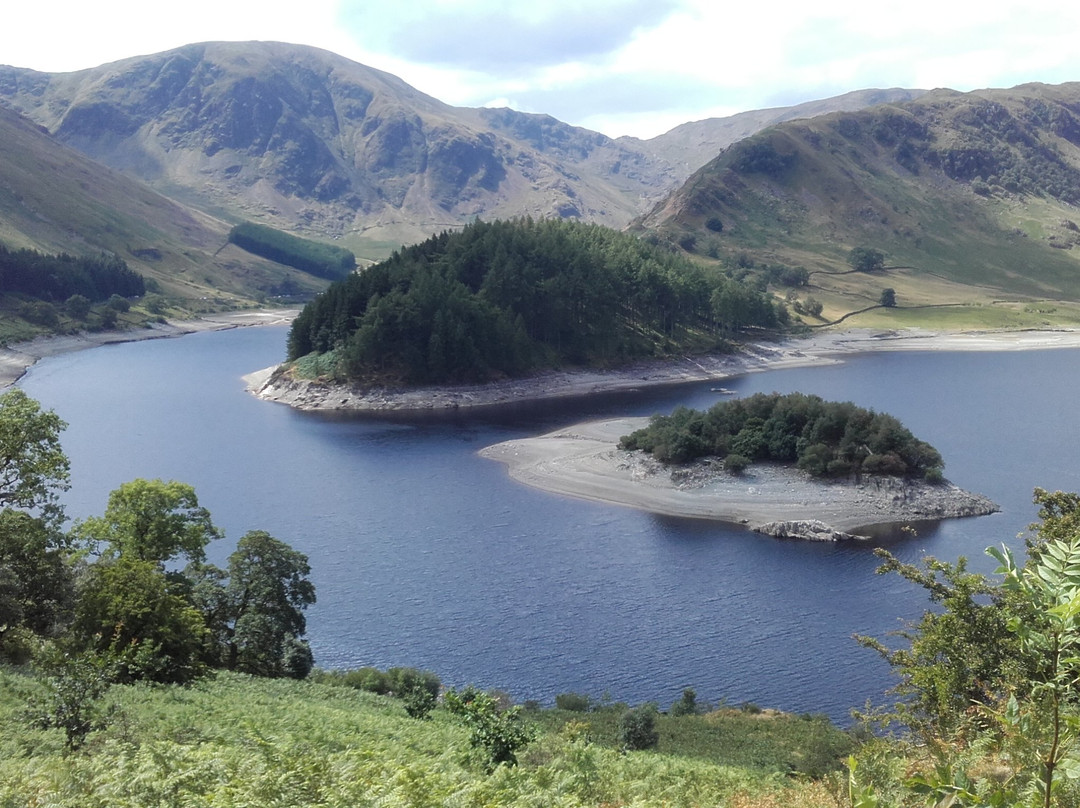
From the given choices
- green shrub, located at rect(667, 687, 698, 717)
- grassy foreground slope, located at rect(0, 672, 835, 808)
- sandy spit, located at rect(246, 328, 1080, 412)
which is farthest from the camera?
sandy spit, located at rect(246, 328, 1080, 412)

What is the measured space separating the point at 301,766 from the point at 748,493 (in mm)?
70121

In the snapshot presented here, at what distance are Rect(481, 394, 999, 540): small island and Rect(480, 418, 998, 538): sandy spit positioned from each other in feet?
0.31

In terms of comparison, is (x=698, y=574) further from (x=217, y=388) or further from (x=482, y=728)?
(x=217, y=388)

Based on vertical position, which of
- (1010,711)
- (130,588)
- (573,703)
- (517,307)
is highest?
(517,307)

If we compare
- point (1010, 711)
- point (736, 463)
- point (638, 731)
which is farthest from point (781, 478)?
point (1010, 711)

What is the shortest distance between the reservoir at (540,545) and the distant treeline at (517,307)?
15.6m

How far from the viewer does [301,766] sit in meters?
15.6

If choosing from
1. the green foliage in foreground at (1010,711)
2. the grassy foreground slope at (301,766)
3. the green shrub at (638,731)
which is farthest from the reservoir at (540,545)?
the grassy foreground slope at (301,766)

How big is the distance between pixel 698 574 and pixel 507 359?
275 feet

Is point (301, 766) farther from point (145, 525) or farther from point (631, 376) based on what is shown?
point (631, 376)

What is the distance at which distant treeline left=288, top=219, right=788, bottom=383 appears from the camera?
5433 inches

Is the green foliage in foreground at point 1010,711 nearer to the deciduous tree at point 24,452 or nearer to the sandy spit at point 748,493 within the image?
the deciduous tree at point 24,452

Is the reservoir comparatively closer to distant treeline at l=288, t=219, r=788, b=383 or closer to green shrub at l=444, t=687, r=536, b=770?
distant treeline at l=288, t=219, r=788, b=383

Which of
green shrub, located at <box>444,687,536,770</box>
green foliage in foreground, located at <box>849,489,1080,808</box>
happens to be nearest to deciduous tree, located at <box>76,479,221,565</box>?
green shrub, located at <box>444,687,536,770</box>
